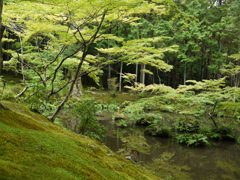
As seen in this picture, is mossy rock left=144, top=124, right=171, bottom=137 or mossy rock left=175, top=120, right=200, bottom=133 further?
mossy rock left=175, top=120, right=200, bottom=133

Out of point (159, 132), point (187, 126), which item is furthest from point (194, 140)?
point (187, 126)

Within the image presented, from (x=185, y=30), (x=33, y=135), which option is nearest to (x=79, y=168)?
(x=33, y=135)

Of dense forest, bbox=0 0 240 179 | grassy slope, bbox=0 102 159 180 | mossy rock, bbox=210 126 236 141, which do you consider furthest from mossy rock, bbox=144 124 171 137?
grassy slope, bbox=0 102 159 180

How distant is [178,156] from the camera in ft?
27.8

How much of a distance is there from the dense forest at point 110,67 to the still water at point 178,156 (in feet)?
1.40

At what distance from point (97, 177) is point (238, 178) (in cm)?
609

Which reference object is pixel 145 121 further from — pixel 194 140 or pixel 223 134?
pixel 223 134

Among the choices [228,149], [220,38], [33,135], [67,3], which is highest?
[220,38]

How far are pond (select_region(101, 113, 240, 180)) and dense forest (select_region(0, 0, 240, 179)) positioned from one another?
41 centimetres

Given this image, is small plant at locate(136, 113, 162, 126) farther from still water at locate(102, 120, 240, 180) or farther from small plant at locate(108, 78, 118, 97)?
small plant at locate(108, 78, 118, 97)

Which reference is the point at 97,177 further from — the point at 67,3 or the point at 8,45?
A: the point at 8,45

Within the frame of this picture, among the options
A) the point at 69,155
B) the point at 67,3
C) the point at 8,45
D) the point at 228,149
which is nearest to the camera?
the point at 69,155

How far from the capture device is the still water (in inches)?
268

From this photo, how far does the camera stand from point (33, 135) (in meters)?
3.21
